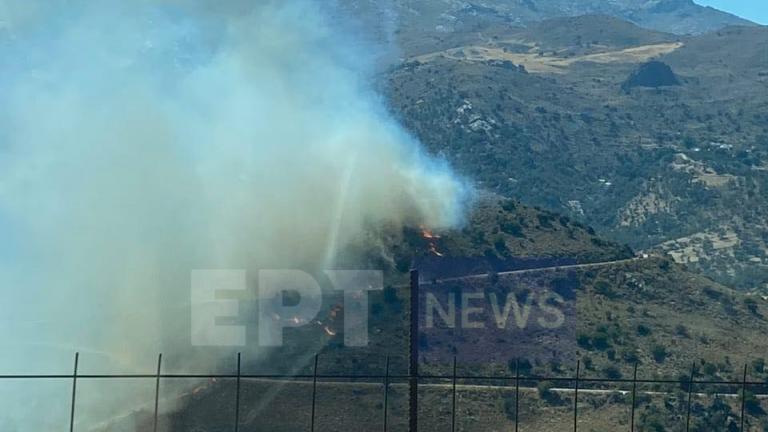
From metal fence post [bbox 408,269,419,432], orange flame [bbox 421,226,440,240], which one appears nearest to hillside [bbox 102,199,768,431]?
orange flame [bbox 421,226,440,240]

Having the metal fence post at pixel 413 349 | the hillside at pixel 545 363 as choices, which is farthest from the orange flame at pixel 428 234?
the metal fence post at pixel 413 349

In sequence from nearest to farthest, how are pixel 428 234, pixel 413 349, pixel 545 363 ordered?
pixel 413 349
pixel 545 363
pixel 428 234

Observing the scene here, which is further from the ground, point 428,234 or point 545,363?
point 428,234

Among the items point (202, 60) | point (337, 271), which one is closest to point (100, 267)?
point (337, 271)

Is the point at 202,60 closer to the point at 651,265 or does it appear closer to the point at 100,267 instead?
the point at 100,267

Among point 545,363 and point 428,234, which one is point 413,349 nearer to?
point 545,363

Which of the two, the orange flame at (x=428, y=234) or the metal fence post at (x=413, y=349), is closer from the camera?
the metal fence post at (x=413, y=349)

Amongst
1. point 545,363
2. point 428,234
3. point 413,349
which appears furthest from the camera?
point 428,234

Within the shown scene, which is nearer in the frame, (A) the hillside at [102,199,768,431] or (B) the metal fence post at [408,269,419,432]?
(B) the metal fence post at [408,269,419,432]

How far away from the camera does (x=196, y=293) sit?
260 ft

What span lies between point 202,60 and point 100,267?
35.7m

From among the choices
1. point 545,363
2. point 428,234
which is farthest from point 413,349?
point 428,234

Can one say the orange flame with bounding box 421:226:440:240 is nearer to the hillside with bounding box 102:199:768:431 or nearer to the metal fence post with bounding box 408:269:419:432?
the hillside with bounding box 102:199:768:431

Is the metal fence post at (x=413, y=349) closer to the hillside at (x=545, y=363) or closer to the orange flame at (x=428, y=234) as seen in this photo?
the hillside at (x=545, y=363)
